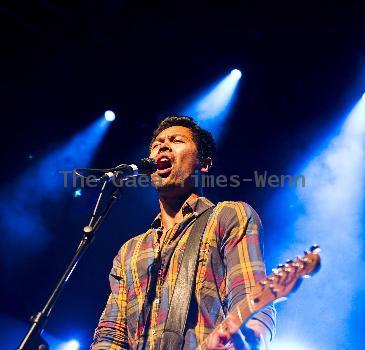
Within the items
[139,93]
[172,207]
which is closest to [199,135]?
[172,207]

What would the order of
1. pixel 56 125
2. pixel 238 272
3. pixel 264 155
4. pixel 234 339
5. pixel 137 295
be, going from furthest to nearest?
pixel 56 125, pixel 264 155, pixel 137 295, pixel 238 272, pixel 234 339

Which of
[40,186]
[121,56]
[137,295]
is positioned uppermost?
[121,56]

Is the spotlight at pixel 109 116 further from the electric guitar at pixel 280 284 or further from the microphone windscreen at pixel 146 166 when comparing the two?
the electric guitar at pixel 280 284

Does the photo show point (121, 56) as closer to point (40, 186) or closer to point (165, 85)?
point (165, 85)

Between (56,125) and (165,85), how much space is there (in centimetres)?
225

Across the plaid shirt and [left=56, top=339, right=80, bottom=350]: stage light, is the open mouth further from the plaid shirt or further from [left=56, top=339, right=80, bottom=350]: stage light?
[left=56, top=339, right=80, bottom=350]: stage light

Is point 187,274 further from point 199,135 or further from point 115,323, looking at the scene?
point 199,135

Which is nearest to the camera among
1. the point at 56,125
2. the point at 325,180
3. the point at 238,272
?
the point at 238,272

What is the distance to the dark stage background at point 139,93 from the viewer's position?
7.39m

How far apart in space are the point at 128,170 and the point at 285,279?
1308 millimetres

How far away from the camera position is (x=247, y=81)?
8.12 metres

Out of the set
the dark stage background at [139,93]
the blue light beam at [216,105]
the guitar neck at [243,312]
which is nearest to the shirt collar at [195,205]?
the guitar neck at [243,312]

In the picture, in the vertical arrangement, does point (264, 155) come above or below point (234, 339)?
above

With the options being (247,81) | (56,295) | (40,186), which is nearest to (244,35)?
(247,81)
